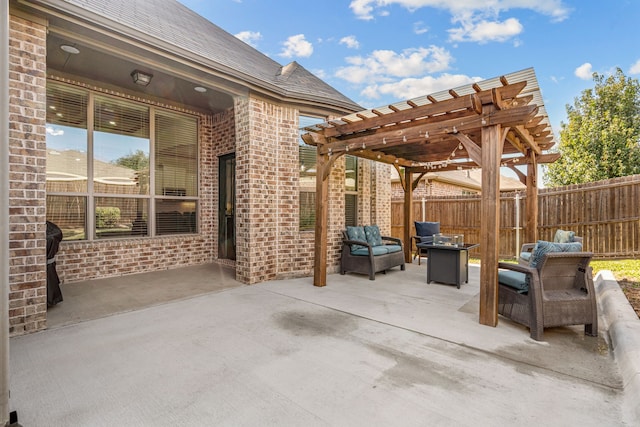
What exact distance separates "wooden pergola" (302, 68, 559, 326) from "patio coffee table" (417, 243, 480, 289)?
70.8 inches

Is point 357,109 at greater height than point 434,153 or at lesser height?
greater

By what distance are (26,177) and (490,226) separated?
5.22 metres

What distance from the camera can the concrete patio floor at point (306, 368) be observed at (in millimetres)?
1963

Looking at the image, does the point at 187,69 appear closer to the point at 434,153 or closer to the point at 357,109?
the point at 357,109

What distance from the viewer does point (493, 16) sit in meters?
8.38

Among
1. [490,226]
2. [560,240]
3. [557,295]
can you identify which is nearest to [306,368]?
[490,226]

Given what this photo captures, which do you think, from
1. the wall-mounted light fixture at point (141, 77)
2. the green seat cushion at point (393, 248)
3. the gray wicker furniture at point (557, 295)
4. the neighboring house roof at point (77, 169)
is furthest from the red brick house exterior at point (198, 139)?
the gray wicker furniture at point (557, 295)

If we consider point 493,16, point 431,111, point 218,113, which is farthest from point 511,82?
point 493,16

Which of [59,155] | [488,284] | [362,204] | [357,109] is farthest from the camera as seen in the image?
[362,204]

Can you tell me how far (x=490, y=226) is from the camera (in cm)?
361

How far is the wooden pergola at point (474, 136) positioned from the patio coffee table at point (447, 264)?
1797mm

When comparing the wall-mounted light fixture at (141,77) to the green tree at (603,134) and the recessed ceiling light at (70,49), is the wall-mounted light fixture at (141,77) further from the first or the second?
the green tree at (603,134)

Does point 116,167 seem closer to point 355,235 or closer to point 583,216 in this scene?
point 355,235

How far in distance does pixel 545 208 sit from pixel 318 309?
24.6 ft
